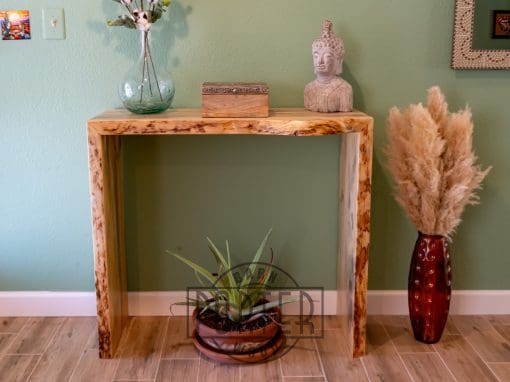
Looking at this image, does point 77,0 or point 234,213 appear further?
point 234,213

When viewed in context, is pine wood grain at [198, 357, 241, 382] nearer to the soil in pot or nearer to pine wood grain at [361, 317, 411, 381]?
the soil in pot

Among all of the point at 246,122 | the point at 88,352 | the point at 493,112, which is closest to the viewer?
the point at 246,122

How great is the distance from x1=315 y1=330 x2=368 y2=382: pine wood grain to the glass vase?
1.05m

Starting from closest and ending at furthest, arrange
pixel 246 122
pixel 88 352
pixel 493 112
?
A: pixel 246 122
pixel 88 352
pixel 493 112

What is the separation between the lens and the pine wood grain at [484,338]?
220 centimetres

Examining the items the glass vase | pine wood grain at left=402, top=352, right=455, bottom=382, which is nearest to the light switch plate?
the glass vase

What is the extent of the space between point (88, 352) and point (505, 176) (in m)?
1.74

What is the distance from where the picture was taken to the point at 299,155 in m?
2.38

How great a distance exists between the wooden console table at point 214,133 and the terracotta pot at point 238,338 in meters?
0.31

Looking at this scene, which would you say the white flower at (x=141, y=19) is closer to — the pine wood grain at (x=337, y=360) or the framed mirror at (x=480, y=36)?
the framed mirror at (x=480, y=36)

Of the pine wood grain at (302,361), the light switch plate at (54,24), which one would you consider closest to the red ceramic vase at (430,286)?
the pine wood grain at (302,361)

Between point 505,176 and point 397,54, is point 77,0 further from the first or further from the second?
point 505,176

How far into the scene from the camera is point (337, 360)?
2148 mm

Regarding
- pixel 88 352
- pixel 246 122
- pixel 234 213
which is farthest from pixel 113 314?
pixel 246 122
